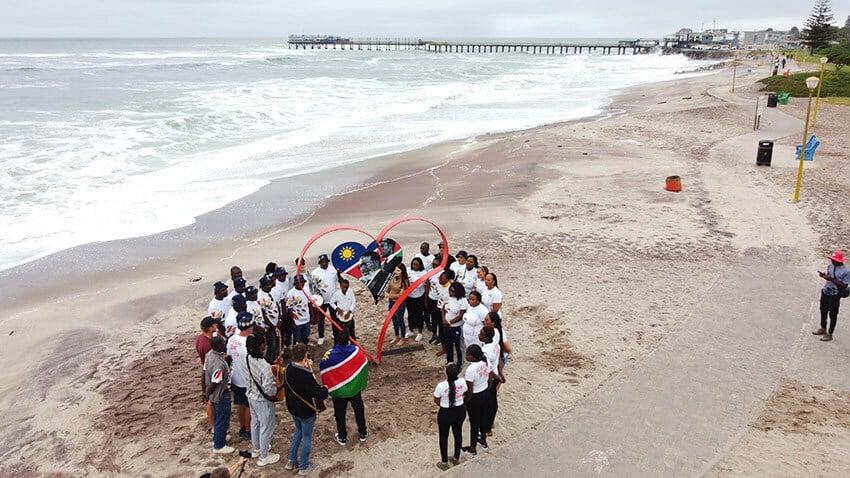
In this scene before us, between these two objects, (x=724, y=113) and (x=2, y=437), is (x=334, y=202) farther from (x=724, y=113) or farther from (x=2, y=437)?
(x=724, y=113)

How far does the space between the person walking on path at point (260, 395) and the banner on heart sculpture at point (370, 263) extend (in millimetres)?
2655

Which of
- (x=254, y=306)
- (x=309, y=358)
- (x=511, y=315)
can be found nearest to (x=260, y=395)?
(x=309, y=358)

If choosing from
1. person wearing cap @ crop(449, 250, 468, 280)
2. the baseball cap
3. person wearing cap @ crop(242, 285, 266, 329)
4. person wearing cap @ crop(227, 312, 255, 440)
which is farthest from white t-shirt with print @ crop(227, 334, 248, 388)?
person wearing cap @ crop(449, 250, 468, 280)

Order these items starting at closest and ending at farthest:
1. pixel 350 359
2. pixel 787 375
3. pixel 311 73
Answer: pixel 350 359, pixel 787 375, pixel 311 73

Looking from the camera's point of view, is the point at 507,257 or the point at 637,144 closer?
the point at 507,257

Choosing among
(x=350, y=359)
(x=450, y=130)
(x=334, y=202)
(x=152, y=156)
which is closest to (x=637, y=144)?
(x=450, y=130)

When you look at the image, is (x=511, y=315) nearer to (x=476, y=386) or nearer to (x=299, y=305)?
(x=299, y=305)

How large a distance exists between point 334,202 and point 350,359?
1162cm

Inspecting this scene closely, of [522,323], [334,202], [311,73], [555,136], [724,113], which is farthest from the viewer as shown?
[311,73]

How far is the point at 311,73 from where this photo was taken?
67.2 metres

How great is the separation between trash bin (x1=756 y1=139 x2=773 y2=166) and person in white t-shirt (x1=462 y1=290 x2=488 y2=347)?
56.1ft

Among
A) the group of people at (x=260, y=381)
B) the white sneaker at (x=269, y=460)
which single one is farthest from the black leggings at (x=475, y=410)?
the white sneaker at (x=269, y=460)

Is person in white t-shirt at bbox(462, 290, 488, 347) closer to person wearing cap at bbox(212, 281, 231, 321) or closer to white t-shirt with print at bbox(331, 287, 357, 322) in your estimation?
white t-shirt with print at bbox(331, 287, 357, 322)

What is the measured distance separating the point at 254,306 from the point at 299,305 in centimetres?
80
